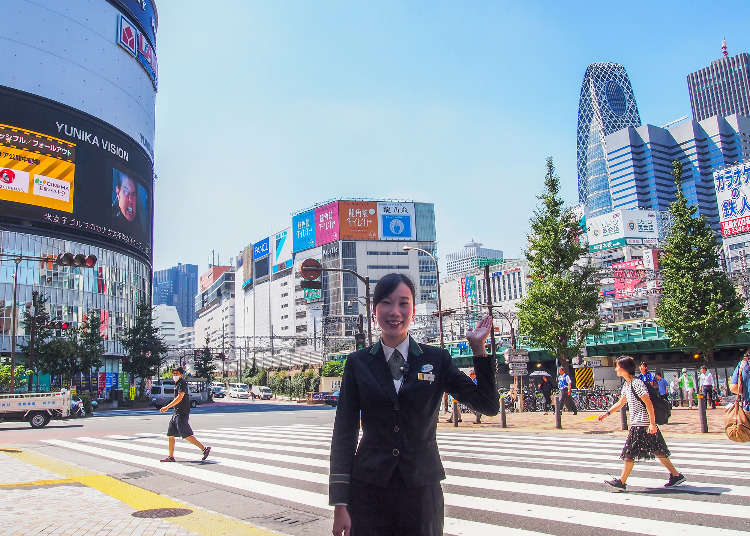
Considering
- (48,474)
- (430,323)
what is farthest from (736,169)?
(48,474)

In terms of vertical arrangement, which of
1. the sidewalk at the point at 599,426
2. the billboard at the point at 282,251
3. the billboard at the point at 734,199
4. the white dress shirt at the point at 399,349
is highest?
the billboard at the point at 282,251

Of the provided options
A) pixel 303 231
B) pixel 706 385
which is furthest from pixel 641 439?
pixel 303 231

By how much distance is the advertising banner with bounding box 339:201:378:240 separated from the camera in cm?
12980

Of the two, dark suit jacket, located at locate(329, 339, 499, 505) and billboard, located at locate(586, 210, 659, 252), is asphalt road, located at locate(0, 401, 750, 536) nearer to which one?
dark suit jacket, located at locate(329, 339, 499, 505)

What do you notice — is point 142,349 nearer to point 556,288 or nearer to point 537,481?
point 556,288

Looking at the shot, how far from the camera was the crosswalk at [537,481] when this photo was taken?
18.5 ft

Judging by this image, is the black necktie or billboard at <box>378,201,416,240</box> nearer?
the black necktie

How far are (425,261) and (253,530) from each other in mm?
133831

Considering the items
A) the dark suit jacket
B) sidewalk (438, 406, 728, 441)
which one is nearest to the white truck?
sidewalk (438, 406, 728, 441)

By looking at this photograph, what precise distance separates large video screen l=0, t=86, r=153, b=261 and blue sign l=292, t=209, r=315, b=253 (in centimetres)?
6519

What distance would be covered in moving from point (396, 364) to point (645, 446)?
5.43 metres

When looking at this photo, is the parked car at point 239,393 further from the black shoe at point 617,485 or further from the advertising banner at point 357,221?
the advertising banner at point 357,221

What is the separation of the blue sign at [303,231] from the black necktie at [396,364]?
133m

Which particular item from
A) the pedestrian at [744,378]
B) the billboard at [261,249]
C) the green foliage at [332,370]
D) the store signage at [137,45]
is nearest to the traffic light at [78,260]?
the pedestrian at [744,378]
